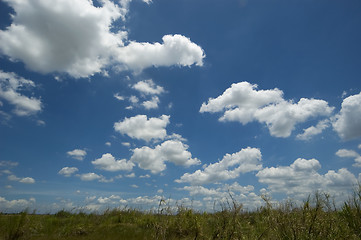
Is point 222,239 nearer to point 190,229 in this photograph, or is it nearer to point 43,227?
point 190,229

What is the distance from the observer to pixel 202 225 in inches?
539

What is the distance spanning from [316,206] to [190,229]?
7.21 m

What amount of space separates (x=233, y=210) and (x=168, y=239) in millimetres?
6337

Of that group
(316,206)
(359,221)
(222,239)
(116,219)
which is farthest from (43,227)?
(359,221)

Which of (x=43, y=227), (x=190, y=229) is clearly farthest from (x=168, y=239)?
(x=43, y=227)

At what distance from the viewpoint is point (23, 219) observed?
13.7 meters

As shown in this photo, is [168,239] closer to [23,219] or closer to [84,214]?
[23,219]

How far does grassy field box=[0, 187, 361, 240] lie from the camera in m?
8.73

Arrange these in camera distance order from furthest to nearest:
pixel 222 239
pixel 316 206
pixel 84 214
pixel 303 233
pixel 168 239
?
pixel 84 214 → pixel 168 239 → pixel 316 206 → pixel 303 233 → pixel 222 239

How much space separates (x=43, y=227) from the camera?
15.7 meters

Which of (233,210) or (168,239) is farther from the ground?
(233,210)

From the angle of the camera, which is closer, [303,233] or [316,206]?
[303,233]

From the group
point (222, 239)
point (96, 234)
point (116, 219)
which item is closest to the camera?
point (222, 239)

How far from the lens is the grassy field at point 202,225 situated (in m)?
8.73
